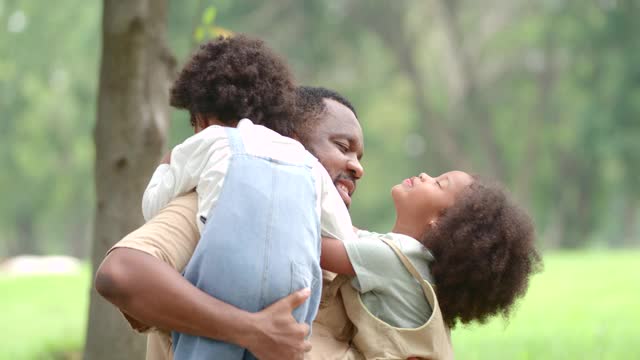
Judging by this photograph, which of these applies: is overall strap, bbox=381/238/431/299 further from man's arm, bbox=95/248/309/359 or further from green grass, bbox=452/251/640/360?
green grass, bbox=452/251/640/360

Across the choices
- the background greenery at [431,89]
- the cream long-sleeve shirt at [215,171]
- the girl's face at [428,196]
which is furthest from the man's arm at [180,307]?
the background greenery at [431,89]

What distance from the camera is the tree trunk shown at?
5.75 metres

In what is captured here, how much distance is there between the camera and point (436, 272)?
3154mm

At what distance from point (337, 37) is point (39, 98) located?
915cm

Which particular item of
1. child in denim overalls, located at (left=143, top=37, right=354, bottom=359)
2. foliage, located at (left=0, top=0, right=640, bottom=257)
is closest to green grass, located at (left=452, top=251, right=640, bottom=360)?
child in denim overalls, located at (left=143, top=37, right=354, bottom=359)

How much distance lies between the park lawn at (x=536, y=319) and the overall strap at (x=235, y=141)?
3.25 meters

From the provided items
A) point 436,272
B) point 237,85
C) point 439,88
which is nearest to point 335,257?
point 436,272

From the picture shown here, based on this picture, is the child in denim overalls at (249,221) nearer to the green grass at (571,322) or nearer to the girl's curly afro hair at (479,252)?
Result: the girl's curly afro hair at (479,252)

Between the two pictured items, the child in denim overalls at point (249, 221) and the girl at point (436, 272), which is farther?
the girl at point (436, 272)

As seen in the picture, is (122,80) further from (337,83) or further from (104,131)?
(337,83)

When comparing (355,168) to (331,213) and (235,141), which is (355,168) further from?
(235,141)

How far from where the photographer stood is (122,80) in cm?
579

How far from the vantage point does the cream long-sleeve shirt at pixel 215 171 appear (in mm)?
2746

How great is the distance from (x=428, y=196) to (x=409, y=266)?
28 cm
